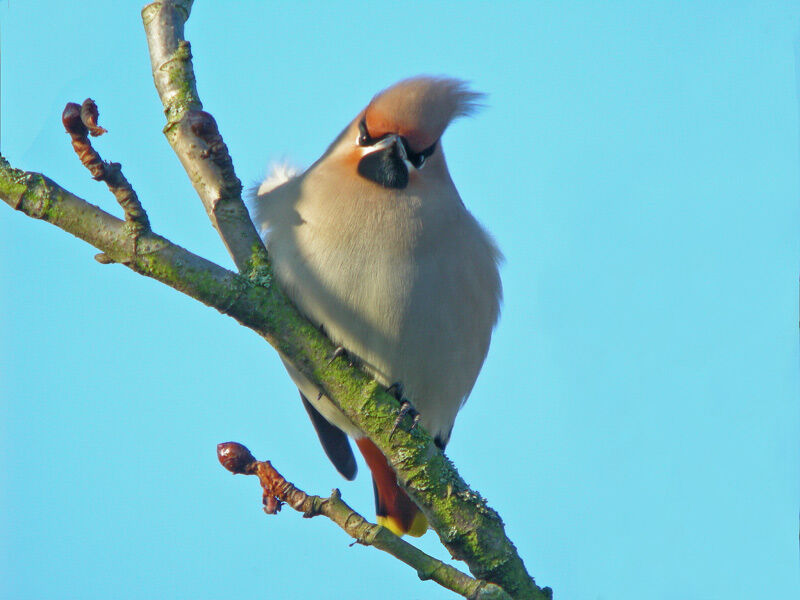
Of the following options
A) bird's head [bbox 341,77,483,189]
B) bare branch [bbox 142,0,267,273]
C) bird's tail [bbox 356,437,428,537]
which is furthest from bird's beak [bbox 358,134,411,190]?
bird's tail [bbox 356,437,428,537]

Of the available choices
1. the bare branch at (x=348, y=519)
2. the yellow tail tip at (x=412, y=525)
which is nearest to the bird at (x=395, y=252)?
the yellow tail tip at (x=412, y=525)

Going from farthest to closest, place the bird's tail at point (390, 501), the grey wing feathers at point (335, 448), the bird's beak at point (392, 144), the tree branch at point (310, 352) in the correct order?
the grey wing feathers at point (335, 448) < the bird's tail at point (390, 501) < the bird's beak at point (392, 144) < the tree branch at point (310, 352)

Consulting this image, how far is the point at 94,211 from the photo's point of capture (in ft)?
8.98

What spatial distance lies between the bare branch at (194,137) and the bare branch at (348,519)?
760 millimetres

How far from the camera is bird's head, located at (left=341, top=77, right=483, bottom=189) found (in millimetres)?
3707

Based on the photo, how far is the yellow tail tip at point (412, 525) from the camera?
14.0 feet

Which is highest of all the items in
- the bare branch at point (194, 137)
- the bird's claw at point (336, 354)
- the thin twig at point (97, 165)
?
the bare branch at point (194, 137)

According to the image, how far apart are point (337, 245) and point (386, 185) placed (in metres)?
0.37

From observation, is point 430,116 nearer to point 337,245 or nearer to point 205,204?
point 337,245

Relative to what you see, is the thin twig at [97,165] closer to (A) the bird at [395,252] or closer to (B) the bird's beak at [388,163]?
(A) the bird at [395,252]

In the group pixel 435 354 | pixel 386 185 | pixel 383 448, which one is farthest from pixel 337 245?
pixel 383 448

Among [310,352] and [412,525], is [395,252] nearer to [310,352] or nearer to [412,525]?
[310,352]

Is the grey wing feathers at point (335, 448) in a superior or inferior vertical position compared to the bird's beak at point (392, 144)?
inferior

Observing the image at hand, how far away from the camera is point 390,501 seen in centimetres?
425
